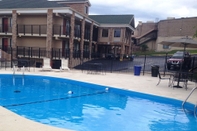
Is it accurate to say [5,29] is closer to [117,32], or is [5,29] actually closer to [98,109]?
[117,32]

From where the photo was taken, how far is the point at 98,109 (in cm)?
709

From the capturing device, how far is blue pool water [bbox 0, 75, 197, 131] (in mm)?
5598

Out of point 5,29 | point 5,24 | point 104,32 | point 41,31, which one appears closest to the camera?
point 41,31

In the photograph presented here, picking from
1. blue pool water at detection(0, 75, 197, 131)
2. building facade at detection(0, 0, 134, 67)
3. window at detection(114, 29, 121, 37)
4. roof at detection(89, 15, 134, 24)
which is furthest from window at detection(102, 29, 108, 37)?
blue pool water at detection(0, 75, 197, 131)

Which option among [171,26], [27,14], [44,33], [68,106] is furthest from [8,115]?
[171,26]

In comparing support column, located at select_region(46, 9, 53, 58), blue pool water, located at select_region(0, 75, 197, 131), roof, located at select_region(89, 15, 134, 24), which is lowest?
blue pool water, located at select_region(0, 75, 197, 131)

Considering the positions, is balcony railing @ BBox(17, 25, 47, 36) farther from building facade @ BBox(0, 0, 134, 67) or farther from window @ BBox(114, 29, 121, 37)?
window @ BBox(114, 29, 121, 37)

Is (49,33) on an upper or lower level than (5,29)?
lower

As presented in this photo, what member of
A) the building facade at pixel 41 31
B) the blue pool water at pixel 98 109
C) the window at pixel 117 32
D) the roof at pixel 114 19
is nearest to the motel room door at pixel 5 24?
the building facade at pixel 41 31

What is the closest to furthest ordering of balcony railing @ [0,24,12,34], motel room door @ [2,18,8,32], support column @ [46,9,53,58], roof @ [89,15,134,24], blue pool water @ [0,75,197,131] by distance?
blue pool water @ [0,75,197,131] < support column @ [46,9,53,58] < balcony railing @ [0,24,12,34] < motel room door @ [2,18,8,32] < roof @ [89,15,134,24]

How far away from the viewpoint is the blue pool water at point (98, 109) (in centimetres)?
560

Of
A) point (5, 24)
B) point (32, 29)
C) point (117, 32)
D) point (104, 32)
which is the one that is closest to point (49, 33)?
point (32, 29)

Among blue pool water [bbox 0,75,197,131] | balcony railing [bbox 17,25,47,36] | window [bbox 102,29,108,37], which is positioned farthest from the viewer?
window [bbox 102,29,108,37]

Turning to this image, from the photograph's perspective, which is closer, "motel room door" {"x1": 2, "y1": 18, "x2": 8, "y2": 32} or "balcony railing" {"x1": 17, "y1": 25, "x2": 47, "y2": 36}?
A: "balcony railing" {"x1": 17, "y1": 25, "x2": 47, "y2": 36}
